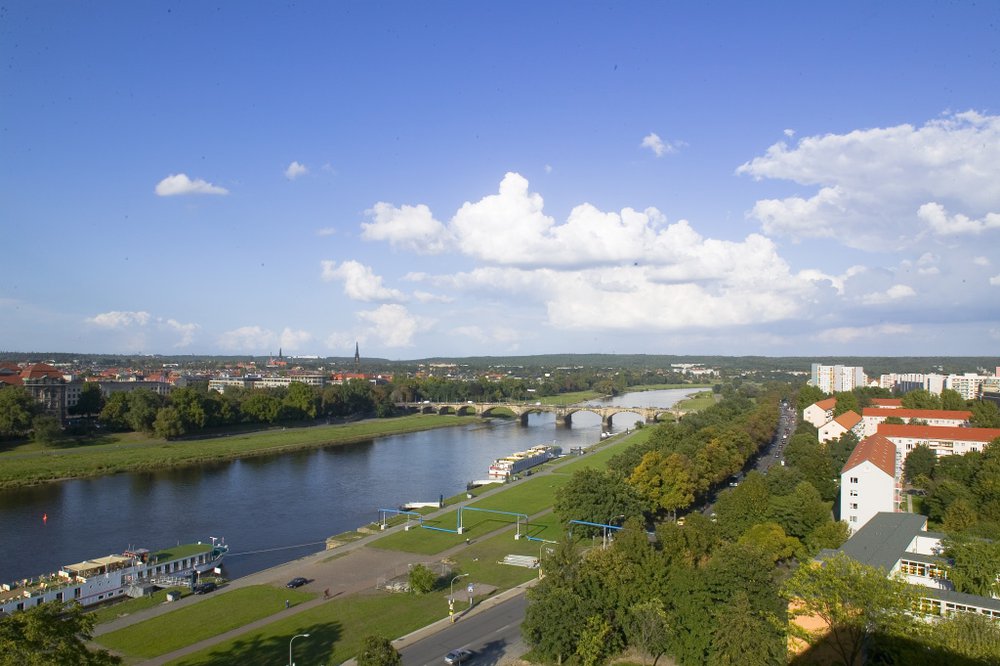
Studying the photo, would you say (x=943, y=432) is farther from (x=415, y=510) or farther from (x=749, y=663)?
(x=749, y=663)

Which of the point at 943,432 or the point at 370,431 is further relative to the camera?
the point at 370,431

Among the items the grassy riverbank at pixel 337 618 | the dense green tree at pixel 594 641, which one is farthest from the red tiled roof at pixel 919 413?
the dense green tree at pixel 594 641

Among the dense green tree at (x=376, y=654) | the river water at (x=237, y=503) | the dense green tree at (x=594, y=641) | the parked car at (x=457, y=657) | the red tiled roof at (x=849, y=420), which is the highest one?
the red tiled roof at (x=849, y=420)

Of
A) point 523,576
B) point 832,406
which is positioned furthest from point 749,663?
point 832,406

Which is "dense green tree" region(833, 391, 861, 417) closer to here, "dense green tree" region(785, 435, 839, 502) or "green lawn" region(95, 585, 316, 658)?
Answer: "dense green tree" region(785, 435, 839, 502)

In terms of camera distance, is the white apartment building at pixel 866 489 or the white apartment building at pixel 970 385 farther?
the white apartment building at pixel 970 385

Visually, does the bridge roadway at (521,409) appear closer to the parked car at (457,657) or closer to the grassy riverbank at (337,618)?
the grassy riverbank at (337,618)
